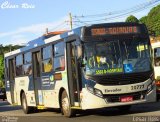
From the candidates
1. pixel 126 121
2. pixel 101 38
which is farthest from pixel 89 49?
pixel 126 121

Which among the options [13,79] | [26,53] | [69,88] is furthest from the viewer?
[13,79]

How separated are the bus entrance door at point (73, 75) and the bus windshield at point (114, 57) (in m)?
0.68

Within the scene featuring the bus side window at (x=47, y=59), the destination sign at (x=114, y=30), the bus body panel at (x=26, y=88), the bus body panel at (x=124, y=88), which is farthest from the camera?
the bus body panel at (x=26, y=88)

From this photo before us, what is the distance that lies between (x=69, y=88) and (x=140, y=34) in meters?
2.99

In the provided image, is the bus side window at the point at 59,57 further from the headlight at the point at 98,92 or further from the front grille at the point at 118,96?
the front grille at the point at 118,96

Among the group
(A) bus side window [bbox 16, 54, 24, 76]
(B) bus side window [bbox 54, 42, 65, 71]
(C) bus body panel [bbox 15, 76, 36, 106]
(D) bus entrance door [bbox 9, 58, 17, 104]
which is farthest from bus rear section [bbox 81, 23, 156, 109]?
(D) bus entrance door [bbox 9, 58, 17, 104]

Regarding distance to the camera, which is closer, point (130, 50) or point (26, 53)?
point (130, 50)

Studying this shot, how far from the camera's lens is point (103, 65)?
49.9ft

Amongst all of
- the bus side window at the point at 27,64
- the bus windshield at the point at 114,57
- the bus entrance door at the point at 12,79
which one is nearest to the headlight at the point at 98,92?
the bus windshield at the point at 114,57

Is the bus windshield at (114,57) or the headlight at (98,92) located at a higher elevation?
the bus windshield at (114,57)

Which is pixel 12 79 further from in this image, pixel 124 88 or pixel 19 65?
pixel 124 88

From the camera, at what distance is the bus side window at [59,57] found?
1694 centimetres

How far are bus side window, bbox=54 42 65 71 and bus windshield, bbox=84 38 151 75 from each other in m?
1.83

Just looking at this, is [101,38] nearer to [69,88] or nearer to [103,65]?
[103,65]
